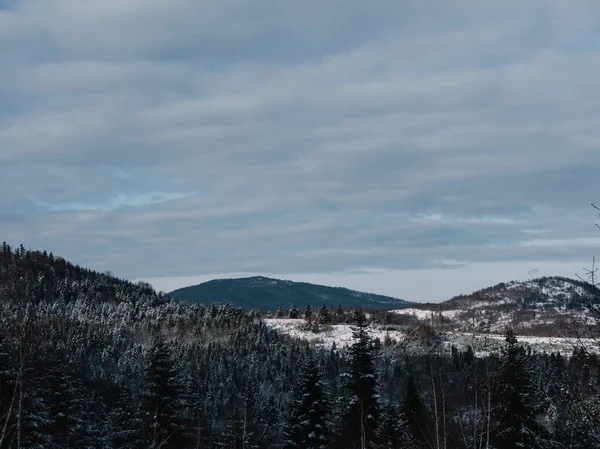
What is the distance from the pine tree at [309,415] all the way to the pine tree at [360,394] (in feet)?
4.15

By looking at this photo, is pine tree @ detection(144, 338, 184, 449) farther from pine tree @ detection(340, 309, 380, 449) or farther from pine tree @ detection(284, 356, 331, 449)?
pine tree @ detection(340, 309, 380, 449)

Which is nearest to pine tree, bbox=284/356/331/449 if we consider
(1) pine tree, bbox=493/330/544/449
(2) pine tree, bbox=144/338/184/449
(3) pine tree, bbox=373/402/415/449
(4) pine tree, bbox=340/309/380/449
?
(4) pine tree, bbox=340/309/380/449

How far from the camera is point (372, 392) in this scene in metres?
36.8

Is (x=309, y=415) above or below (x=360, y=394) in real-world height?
below

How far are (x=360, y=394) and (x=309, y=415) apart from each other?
334 cm

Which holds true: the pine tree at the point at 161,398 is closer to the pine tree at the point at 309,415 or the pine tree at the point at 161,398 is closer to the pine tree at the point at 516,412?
the pine tree at the point at 309,415

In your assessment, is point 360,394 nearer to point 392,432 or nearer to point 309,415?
point 309,415

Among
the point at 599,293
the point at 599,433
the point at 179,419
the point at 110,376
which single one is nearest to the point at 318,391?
the point at 179,419

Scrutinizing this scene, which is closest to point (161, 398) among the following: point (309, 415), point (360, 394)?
point (309, 415)

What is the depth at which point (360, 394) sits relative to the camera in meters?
36.6

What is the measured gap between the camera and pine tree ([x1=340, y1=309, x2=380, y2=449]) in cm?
3556

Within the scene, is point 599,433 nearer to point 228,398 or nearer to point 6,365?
point 6,365

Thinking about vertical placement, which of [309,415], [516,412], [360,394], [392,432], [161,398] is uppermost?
[516,412]

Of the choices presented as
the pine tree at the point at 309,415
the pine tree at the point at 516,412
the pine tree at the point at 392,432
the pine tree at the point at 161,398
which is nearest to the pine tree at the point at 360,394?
the pine tree at the point at 309,415
